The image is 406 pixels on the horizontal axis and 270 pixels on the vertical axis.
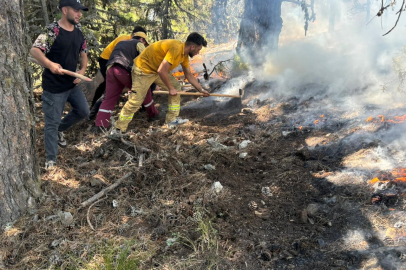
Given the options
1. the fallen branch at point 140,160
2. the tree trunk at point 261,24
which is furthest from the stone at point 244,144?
the tree trunk at point 261,24

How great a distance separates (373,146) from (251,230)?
2.24 metres

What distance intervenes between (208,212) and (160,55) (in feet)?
9.10

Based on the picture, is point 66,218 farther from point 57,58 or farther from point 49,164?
point 57,58

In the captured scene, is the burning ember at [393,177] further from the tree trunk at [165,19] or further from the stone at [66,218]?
the tree trunk at [165,19]

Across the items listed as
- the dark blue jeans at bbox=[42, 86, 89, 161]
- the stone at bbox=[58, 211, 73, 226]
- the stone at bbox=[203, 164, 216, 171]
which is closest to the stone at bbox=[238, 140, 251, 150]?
the stone at bbox=[203, 164, 216, 171]

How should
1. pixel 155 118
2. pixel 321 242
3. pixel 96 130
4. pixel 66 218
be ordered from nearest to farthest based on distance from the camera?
1. pixel 321 242
2. pixel 66 218
3. pixel 96 130
4. pixel 155 118

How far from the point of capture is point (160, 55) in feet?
16.0

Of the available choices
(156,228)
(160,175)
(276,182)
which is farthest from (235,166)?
(156,228)

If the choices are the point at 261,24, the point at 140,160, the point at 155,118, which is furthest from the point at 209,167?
the point at 261,24

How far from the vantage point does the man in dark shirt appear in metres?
3.58

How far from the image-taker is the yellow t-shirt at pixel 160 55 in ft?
15.3

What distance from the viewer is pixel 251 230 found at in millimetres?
2922

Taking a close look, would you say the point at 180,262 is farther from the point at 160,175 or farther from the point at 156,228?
the point at 160,175

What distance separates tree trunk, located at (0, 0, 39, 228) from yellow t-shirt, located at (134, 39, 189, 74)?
2.13m
